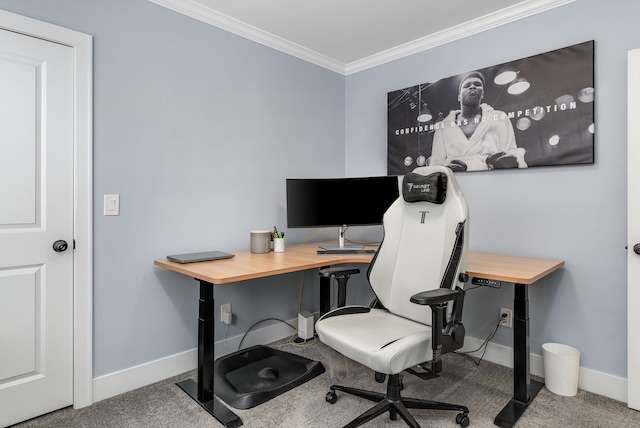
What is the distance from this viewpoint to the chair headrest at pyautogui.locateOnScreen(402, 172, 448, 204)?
1.83 m

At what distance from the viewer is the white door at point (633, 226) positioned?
1.95 metres

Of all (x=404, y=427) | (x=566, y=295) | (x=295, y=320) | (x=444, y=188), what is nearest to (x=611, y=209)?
(x=566, y=295)

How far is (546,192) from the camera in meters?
2.38

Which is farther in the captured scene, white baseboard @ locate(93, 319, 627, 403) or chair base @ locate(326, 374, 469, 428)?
white baseboard @ locate(93, 319, 627, 403)

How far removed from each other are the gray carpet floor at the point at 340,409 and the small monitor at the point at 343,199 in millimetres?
1054

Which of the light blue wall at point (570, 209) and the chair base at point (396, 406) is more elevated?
the light blue wall at point (570, 209)

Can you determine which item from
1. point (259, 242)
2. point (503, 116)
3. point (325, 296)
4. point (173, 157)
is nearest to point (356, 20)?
point (503, 116)

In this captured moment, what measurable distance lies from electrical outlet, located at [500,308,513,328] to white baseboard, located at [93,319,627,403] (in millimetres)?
165

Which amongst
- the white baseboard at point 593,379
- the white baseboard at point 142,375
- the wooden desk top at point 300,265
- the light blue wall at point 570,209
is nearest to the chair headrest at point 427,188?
the wooden desk top at point 300,265

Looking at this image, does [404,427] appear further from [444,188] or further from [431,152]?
[431,152]

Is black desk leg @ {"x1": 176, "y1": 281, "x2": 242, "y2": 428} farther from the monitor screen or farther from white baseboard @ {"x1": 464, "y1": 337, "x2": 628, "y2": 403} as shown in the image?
white baseboard @ {"x1": 464, "y1": 337, "x2": 628, "y2": 403}

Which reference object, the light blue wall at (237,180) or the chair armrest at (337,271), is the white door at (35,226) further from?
the chair armrest at (337,271)

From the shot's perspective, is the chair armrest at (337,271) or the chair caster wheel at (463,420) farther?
the chair armrest at (337,271)

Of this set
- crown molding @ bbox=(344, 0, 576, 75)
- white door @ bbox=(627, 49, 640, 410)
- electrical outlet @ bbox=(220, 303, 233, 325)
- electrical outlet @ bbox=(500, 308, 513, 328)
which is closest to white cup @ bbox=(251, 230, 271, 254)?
electrical outlet @ bbox=(220, 303, 233, 325)
